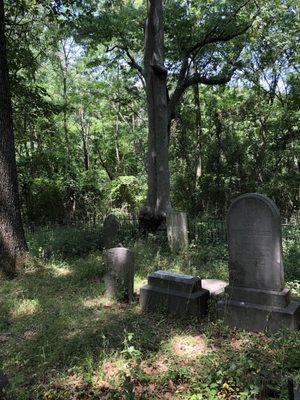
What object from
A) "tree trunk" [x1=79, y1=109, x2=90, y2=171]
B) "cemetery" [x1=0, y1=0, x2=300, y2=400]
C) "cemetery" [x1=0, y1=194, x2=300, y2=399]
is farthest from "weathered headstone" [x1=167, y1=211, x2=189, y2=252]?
"tree trunk" [x1=79, y1=109, x2=90, y2=171]

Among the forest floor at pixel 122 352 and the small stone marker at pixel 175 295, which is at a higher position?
the small stone marker at pixel 175 295

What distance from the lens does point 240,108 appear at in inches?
661

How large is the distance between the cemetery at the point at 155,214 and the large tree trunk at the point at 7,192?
1.2 inches

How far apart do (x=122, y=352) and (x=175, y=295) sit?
163cm

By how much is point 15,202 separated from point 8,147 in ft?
3.91

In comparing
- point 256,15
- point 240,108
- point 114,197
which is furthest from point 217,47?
point 114,197

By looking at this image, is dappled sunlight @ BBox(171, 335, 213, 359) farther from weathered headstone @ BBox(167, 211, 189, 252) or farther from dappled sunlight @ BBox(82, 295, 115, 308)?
weathered headstone @ BBox(167, 211, 189, 252)

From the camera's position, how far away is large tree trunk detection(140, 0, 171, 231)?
11.4 m

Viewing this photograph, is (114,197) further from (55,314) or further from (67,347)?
Result: (67,347)

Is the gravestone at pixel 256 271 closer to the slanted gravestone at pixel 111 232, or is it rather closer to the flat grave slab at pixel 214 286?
the flat grave slab at pixel 214 286

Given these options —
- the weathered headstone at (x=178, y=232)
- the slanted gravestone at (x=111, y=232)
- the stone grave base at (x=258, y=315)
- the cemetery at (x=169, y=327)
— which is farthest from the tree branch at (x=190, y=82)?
the stone grave base at (x=258, y=315)

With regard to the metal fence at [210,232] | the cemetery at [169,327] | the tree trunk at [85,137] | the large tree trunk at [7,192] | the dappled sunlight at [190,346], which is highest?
the tree trunk at [85,137]

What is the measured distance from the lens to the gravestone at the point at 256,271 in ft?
16.0

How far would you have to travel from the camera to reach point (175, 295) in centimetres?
562
